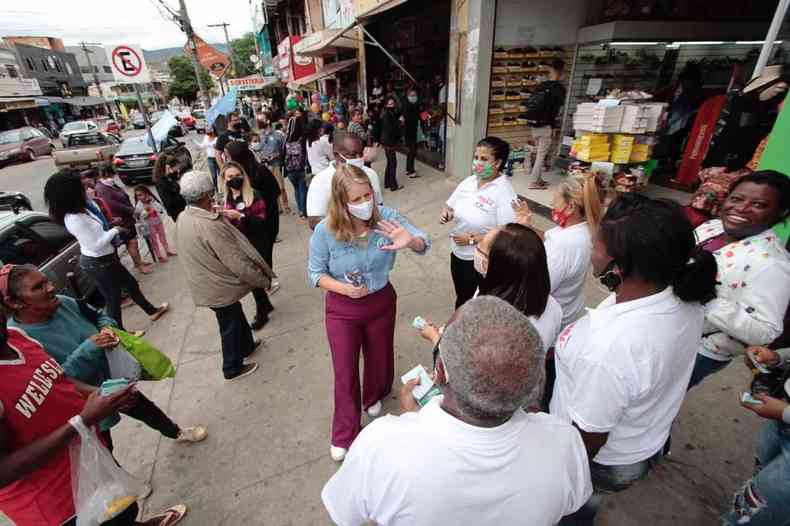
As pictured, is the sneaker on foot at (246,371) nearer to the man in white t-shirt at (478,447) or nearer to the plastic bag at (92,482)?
the plastic bag at (92,482)

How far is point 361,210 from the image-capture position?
89.8 inches

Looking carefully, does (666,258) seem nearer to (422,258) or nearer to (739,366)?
(739,366)

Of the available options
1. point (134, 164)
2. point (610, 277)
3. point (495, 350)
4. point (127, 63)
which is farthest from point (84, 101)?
point (495, 350)

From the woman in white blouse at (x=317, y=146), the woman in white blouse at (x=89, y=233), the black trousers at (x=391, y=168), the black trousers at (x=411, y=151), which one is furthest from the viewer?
the black trousers at (x=411, y=151)

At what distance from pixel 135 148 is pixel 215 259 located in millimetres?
11877

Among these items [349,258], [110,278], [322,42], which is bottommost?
[110,278]

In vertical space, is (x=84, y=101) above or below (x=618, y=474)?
above

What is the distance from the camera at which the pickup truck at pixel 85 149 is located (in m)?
13.2

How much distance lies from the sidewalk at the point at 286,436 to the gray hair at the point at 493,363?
2.03 m

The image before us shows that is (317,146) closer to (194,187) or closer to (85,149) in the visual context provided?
(194,187)

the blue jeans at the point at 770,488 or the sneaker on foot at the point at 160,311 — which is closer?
the blue jeans at the point at 770,488

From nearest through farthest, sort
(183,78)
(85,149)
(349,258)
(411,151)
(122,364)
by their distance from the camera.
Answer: (122,364) < (349,258) < (411,151) < (85,149) < (183,78)

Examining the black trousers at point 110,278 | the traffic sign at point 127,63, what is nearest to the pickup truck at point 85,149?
the traffic sign at point 127,63

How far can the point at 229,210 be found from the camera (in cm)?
382
